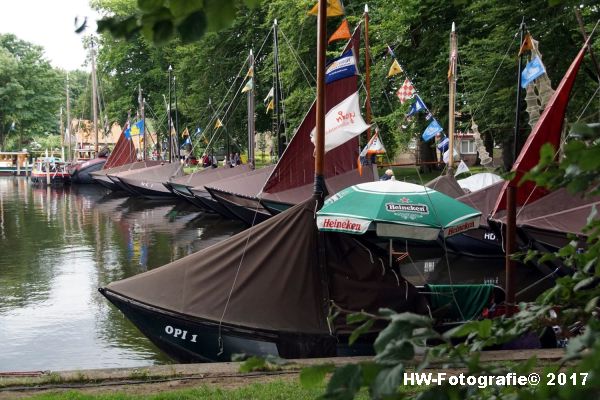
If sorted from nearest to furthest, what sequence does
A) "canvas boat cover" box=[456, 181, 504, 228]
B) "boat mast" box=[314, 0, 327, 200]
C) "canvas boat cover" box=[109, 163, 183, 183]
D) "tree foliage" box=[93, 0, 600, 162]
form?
"boat mast" box=[314, 0, 327, 200]
"canvas boat cover" box=[456, 181, 504, 228]
"tree foliage" box=[93, 0, 600, 162]
"canvas boat cover" box=[109, 163, 183, 183]

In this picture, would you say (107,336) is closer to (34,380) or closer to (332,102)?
(34,380)

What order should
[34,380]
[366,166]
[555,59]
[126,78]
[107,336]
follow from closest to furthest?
[34,380] → [107,336] → [366,166] → [555,59] → [126,78]

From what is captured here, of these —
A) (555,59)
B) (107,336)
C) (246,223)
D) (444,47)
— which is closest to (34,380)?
(107,336)

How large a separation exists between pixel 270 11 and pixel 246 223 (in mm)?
17420

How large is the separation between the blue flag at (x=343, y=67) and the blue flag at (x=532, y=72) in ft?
14.4

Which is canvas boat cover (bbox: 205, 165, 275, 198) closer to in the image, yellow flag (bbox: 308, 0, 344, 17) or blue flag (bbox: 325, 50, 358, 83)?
blue flag (bbox: 325, 50, 358, 83)

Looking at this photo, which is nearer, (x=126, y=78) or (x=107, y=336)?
(x=107, y=336)

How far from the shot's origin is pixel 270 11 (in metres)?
39.1

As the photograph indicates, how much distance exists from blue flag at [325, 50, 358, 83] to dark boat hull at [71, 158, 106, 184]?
131 feet

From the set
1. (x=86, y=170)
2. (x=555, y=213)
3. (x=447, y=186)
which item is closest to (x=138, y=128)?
(x=86, y=170)

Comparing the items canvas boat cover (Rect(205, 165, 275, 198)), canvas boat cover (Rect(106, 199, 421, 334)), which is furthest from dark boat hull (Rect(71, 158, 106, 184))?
canvas boat cover (Rect(106, 199, 421, 334))

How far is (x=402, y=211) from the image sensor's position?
33.0 feet

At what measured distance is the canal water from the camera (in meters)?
11.0

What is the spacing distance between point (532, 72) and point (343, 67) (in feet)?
16.8
